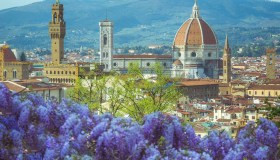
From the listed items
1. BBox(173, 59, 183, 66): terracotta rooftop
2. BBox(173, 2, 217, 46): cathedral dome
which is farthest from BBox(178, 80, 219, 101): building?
BBox(173, 2, 217, 46): cathedral dome

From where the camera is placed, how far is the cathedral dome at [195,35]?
150 m

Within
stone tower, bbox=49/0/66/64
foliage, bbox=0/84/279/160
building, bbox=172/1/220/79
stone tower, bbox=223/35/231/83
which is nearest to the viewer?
foliage, bbox=0/84/279/160

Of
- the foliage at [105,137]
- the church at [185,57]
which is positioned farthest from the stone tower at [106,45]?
the foliage at [105,137]

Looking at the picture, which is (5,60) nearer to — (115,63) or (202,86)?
(202,86)

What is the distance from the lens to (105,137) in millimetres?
17406

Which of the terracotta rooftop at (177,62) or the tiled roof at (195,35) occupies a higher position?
the tiled roof at (195,35)

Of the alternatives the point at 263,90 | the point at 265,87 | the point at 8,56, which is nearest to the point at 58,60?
the point at 8,56

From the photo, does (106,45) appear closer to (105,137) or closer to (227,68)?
(227,68)

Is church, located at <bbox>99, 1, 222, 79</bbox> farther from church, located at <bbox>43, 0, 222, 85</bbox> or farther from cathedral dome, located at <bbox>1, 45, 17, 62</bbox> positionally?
cathedral dome, located at <bbox>1, 45, 17, 62</bbox>

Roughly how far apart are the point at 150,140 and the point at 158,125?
38 cm

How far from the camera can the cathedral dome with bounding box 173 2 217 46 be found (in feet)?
492

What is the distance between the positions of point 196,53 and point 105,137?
131 meters

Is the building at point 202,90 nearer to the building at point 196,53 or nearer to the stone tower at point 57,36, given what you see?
the stone tower at point 57,36

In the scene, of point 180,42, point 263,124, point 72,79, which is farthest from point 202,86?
point 263,124
